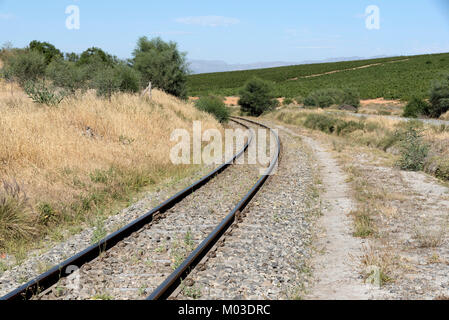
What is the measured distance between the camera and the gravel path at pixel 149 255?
443cm

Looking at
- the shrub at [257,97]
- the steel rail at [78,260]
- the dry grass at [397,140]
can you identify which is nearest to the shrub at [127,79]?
the dry grass at [397,140]

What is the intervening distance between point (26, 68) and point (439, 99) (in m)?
34.1

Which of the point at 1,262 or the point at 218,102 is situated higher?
the point at 218,102

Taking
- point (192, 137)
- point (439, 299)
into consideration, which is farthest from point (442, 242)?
point (192, 137)

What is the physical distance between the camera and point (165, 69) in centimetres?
2820

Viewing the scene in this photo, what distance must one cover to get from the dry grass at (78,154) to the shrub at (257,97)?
90.1 feet

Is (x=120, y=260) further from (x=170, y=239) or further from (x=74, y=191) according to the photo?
(x=74, y=191)

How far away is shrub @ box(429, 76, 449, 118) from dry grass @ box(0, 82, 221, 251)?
30.1 meters

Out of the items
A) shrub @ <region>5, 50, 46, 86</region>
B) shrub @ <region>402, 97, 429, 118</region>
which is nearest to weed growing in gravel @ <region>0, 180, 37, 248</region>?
shrub @ <region>5, 50, 46, 86</region>

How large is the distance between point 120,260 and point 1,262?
1583 mm

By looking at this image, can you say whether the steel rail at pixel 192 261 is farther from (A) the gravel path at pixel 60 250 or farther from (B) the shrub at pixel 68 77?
(B) the shrub at pixel 68 77

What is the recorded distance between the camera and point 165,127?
16.0 meters

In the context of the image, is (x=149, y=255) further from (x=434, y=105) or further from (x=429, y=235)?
(x=434, y=105)

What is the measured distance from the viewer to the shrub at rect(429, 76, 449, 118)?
35.5 meters
